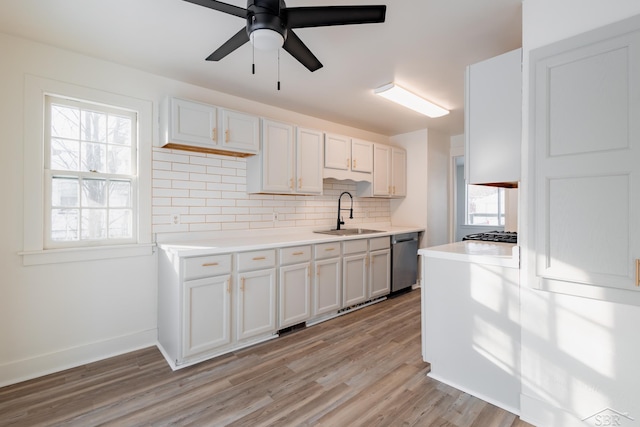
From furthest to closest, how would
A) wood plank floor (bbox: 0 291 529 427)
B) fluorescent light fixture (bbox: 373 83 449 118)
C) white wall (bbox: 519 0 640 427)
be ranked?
fluorescent light fixture (bbox: 373 83 449 118)
wood plank floor (bbox: 0 291 529 427)
white wall (bbox: 519 0 640 427)

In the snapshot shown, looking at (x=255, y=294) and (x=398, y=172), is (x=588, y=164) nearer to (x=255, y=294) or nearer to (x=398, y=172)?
(x=255, y=294)

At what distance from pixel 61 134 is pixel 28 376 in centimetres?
188

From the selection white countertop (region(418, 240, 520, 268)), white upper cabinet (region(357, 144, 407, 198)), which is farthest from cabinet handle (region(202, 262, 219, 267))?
white upper cabinet (region(357, 144, 407, 198))

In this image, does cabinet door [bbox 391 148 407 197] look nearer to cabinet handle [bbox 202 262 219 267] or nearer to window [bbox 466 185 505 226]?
window [bbox 466 185 505 226]

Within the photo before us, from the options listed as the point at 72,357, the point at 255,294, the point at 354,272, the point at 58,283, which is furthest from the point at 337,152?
the point at 72,357

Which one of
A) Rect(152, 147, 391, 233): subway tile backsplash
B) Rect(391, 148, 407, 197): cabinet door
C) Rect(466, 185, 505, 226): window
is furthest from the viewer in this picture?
Rect(466, 185, 505, 226): window

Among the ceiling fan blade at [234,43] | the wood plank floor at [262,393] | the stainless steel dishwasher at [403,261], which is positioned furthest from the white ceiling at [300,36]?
the wood plank floor at [262,393]

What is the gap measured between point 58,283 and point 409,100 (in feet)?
12.2

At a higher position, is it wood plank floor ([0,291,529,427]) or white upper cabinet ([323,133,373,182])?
white upper cabinet ([323,133,373,182])

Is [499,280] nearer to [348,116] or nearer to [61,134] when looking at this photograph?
[348,116]

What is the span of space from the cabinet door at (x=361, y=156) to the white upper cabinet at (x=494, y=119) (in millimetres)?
2169

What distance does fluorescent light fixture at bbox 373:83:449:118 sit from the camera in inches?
123

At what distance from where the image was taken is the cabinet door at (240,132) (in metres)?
2.98

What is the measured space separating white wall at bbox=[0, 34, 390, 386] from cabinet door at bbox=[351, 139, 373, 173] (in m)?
2.23
